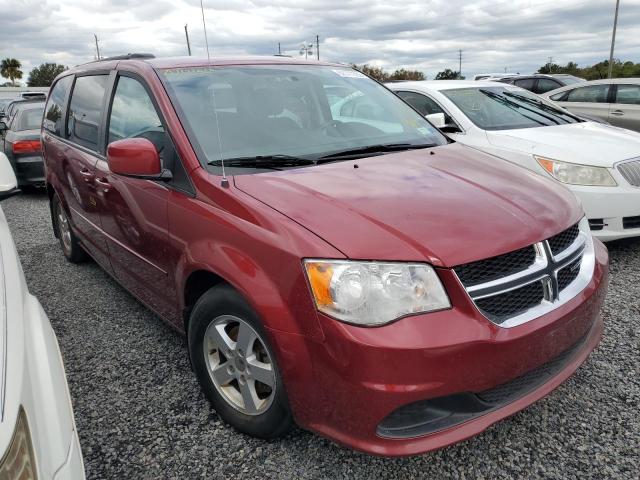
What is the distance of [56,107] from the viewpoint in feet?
14.8

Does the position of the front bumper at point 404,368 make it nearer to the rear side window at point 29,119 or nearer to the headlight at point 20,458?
the headlight at point 20,458

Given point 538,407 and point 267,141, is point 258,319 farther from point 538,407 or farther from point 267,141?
point 538,407

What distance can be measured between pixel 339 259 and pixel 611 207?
128 inches

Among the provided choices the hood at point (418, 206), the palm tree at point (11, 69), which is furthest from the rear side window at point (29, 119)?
the palm tree at point (11, 69)

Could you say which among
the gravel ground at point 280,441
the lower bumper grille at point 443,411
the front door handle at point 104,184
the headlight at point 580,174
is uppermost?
the front door handle at point 104,184

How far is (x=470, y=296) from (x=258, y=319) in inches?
30.5

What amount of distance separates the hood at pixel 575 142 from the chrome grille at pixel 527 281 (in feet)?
7.75

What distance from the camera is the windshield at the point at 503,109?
17.0 ft

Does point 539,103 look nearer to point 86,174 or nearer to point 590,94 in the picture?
point 590,94

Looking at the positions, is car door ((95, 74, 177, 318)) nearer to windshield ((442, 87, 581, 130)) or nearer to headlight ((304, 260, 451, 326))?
headlight ((304, 260, 451, 326))

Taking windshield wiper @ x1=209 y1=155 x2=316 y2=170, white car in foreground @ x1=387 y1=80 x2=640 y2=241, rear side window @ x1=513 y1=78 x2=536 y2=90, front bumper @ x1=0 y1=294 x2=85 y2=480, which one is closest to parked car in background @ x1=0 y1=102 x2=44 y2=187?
white car in foreground @ x1=387 y1=80 x2=640 y2=241

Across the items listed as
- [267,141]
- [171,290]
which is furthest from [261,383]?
[267,141]

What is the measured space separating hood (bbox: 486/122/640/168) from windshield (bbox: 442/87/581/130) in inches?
8.1

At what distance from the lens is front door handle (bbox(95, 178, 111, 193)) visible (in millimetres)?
3148
